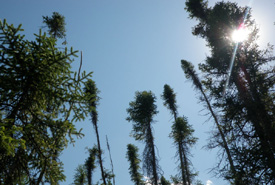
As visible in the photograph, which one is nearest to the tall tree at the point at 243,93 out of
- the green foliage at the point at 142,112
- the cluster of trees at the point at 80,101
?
the cluster of trees at the point at 80,101

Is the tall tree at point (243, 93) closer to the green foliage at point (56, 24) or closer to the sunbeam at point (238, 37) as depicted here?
the sunbeam at point (238, 37)

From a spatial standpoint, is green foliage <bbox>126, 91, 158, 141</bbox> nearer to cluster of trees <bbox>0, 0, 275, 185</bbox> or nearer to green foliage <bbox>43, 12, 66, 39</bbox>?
cluster of trees <bbox>0, 0, 275, 185</bbox>

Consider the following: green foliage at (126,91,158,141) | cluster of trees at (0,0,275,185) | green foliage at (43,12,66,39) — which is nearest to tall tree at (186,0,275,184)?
cluster of trees at (0,0,275,185)

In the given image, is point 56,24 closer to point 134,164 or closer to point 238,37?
point 238,37

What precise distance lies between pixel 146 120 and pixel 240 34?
9.54 m

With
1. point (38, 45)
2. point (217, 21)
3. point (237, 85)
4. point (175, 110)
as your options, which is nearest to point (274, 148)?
point (237, 85)

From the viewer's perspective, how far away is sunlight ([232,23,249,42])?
337 inches

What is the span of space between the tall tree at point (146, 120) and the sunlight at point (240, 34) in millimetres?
8498

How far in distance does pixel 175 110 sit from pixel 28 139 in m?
15.7

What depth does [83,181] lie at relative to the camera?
68.2 ft

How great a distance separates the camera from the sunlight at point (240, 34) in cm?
856

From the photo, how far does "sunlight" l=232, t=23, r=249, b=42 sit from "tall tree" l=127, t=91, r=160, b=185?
850cm

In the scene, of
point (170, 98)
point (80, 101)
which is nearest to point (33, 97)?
point (80, 101)

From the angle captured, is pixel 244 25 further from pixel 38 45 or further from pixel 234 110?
pixel 38 45
